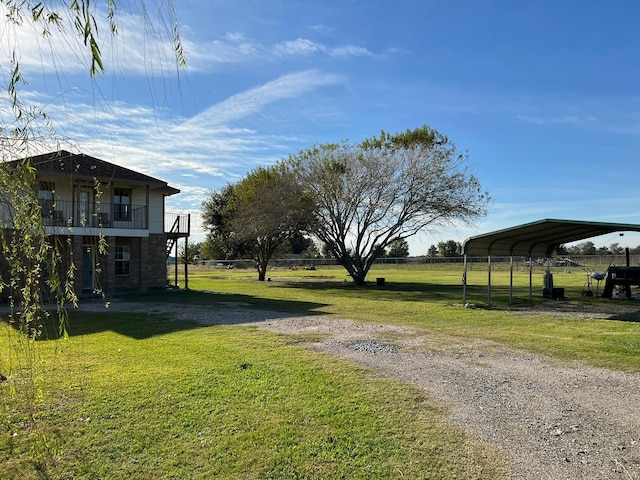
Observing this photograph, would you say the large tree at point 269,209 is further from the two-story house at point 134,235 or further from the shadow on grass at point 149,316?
the shadow on grass at point 149,316

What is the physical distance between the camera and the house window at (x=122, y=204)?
19.6 meters

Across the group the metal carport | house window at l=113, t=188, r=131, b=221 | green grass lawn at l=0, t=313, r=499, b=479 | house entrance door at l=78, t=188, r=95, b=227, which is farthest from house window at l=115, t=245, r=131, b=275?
house entrance door at l=78, t=188, r=95, b=227

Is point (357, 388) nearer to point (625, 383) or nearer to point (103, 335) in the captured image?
point (625, 383)

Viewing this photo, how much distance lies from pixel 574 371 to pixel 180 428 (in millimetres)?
5252

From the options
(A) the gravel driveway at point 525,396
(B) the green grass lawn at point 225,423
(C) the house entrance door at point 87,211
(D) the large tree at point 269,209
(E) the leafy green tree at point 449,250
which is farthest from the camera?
(E) the leafy green tree at point 449,250

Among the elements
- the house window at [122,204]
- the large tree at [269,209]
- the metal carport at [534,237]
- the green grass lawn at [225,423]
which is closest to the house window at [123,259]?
the house window at [122,204]

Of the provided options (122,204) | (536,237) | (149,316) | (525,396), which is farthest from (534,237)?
(122,204)

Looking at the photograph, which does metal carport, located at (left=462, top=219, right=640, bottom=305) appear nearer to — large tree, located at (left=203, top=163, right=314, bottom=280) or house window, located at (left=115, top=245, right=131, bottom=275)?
large tree, located at (left=203, top=163, right=314, bottom=280)

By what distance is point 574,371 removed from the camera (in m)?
6.31

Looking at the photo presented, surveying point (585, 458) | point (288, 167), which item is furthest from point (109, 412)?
point (288, 167)

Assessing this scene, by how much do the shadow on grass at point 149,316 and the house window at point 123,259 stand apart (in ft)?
8.35

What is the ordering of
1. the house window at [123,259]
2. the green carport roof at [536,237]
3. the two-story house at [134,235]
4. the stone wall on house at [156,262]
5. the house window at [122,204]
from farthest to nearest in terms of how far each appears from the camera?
the stone wall on house at [156,262] < the house window at [123,259] < the house window at [122,204] < the two-story house at [134,235] < the green carport roof at [536,237]

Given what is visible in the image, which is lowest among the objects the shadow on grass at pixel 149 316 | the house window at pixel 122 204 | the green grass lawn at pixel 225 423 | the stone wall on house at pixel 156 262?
the shadow on grass at pixel 149 316

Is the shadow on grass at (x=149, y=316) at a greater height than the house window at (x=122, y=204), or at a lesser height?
lesser
